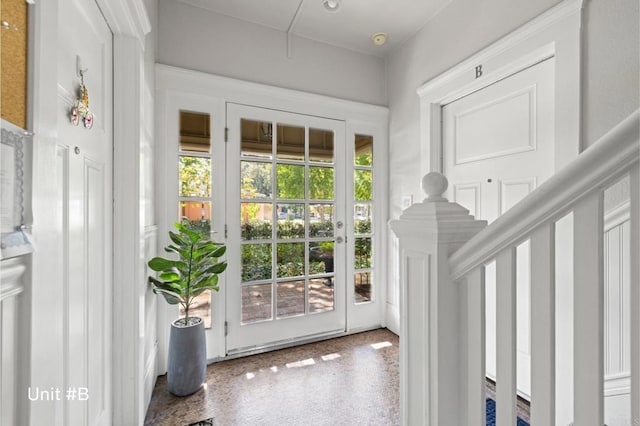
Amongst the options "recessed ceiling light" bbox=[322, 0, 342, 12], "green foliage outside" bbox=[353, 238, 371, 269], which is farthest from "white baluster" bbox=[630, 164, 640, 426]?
"green foliage outside" bbox=[353, 238, 371, 269]

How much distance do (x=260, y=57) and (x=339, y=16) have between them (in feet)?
2.29

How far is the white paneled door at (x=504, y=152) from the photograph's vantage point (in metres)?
1.74

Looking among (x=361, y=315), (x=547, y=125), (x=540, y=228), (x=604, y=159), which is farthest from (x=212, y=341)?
(x=547, y=125)

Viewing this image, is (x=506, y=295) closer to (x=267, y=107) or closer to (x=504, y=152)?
(x=504, y=152)

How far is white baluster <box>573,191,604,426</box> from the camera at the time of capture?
0.51 metres

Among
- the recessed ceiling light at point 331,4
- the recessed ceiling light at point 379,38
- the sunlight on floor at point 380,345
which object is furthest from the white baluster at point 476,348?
the recessed ceiling light at point 379,38

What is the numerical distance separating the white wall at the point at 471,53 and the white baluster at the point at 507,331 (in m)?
1.29

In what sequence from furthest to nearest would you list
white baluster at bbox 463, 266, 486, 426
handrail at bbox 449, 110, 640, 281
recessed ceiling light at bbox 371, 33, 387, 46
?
1. recessed ceiling light at bbox 371, 33, 387, 46
2. white baluster at bbox 463, 266, 486, 426
3. handrail at bbox 449, 110, 640, 281

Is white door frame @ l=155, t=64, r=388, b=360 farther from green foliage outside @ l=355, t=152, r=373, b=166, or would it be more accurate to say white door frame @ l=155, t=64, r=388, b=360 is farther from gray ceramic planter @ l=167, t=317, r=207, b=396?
gray ceramic planter @ l=167, t=317, r=207, b=396

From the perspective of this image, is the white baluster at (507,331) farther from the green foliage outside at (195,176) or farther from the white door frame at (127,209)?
the green foliage outside at (195,176)

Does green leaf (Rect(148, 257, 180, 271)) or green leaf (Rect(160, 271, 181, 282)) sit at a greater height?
green leaf (Rect(148, 257, 180, 271))

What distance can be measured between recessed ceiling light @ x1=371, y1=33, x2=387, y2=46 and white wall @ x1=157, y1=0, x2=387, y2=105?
0.72ft

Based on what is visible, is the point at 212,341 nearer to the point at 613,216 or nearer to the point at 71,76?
the point at 71,76

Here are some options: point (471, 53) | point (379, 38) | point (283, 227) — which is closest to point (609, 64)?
point (471, 53)
